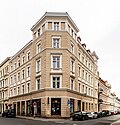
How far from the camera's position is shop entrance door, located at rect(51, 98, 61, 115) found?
43.1 meters

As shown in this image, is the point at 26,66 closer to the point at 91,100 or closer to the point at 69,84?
the point at 69,84

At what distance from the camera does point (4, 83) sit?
77812 millimetres

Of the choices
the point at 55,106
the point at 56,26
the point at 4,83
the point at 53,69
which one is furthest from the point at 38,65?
the point at 4,83

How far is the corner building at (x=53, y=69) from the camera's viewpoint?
4331 cm

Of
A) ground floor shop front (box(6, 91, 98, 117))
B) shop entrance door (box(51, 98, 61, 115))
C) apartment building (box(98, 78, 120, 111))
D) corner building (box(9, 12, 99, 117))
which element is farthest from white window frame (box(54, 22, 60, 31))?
apartment building (box(98, 78, 120, 111))

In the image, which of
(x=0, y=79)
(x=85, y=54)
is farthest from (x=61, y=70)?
(x=0, y=79)

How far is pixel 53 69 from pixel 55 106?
603cm

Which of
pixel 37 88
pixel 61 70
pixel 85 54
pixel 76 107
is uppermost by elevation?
pixel 85 54

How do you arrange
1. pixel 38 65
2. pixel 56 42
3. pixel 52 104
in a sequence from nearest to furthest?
pixel 52 104 < pixel 56 42 < pixel 38 65

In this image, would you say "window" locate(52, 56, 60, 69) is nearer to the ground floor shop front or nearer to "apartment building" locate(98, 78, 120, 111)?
the ground floor shop front

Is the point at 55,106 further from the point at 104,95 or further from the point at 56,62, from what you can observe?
the point at 104,95

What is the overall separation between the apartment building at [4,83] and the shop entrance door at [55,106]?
32.4 meters

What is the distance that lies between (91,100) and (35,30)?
26.6 meters

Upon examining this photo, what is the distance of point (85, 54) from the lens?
61125mm
